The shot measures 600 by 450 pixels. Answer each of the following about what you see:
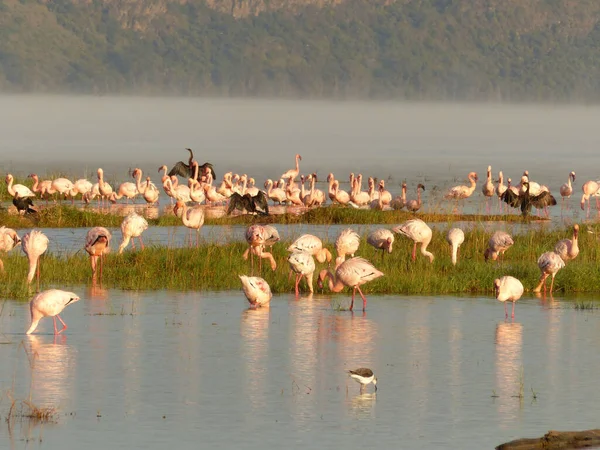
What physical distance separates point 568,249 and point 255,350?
8.48m

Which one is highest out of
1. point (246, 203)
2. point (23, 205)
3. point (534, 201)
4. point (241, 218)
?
point (534, 201)

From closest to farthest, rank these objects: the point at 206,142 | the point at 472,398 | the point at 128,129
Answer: the point at 472,398, the point at 206,142, the point at 128,129

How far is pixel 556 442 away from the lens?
13250 mm

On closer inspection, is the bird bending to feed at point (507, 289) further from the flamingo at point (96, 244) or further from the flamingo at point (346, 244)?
the flamingo at point (96, 244)

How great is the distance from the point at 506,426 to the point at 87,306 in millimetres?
8516

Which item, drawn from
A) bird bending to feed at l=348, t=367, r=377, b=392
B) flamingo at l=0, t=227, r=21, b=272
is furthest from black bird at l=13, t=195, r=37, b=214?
bird bending to feed at l=348, t=367, r=377, b=392

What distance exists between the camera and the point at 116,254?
25109mm

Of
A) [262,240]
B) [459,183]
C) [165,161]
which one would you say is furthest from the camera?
[165,161]

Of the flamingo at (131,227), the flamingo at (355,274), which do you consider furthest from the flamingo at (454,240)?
the flamingo at (131,227)

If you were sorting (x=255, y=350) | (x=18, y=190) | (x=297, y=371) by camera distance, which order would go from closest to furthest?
1. (x=297, y=371)
2. (x=255, y=350)
3. (x=18, y=190)

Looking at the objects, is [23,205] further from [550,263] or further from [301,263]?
[550,263]

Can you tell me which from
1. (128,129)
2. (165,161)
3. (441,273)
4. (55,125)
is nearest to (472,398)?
(441,273)

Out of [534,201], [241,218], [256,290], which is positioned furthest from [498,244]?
[534,201]

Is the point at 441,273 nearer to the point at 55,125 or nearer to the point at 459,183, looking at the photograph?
the point at 459,183
